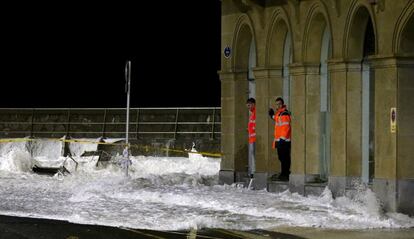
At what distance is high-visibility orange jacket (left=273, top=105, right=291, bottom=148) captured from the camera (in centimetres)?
1942

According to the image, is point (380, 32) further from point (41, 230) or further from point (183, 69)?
point (183, 69)

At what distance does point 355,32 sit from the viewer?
17031 millimetres

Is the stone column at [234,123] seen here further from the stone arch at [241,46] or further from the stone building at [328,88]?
Result: the stone arch at [241,46]

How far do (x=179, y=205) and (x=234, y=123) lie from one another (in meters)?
6.09

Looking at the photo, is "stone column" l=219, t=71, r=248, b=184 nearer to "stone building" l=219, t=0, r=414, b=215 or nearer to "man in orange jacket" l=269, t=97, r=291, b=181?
"stone building" l=219, t=0, r=414, b=215

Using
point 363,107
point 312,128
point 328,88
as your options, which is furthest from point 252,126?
point 363,107

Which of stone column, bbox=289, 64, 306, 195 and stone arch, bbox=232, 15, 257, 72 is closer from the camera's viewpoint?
stone column, bbox=289, 64, 306, 195

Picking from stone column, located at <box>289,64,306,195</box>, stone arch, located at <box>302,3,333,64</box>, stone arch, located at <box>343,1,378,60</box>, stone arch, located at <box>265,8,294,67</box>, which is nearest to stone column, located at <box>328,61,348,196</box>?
A: stone arch, located at <box>343,1,378,60</box>

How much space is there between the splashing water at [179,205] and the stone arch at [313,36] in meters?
2.89

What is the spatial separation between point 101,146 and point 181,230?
16.6 m

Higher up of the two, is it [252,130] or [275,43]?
[275,43]

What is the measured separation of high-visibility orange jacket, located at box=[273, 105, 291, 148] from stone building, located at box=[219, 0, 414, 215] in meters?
0.21

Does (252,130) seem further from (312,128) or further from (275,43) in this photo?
(312,128)

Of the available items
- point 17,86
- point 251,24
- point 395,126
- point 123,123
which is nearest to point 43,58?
point 17,86
